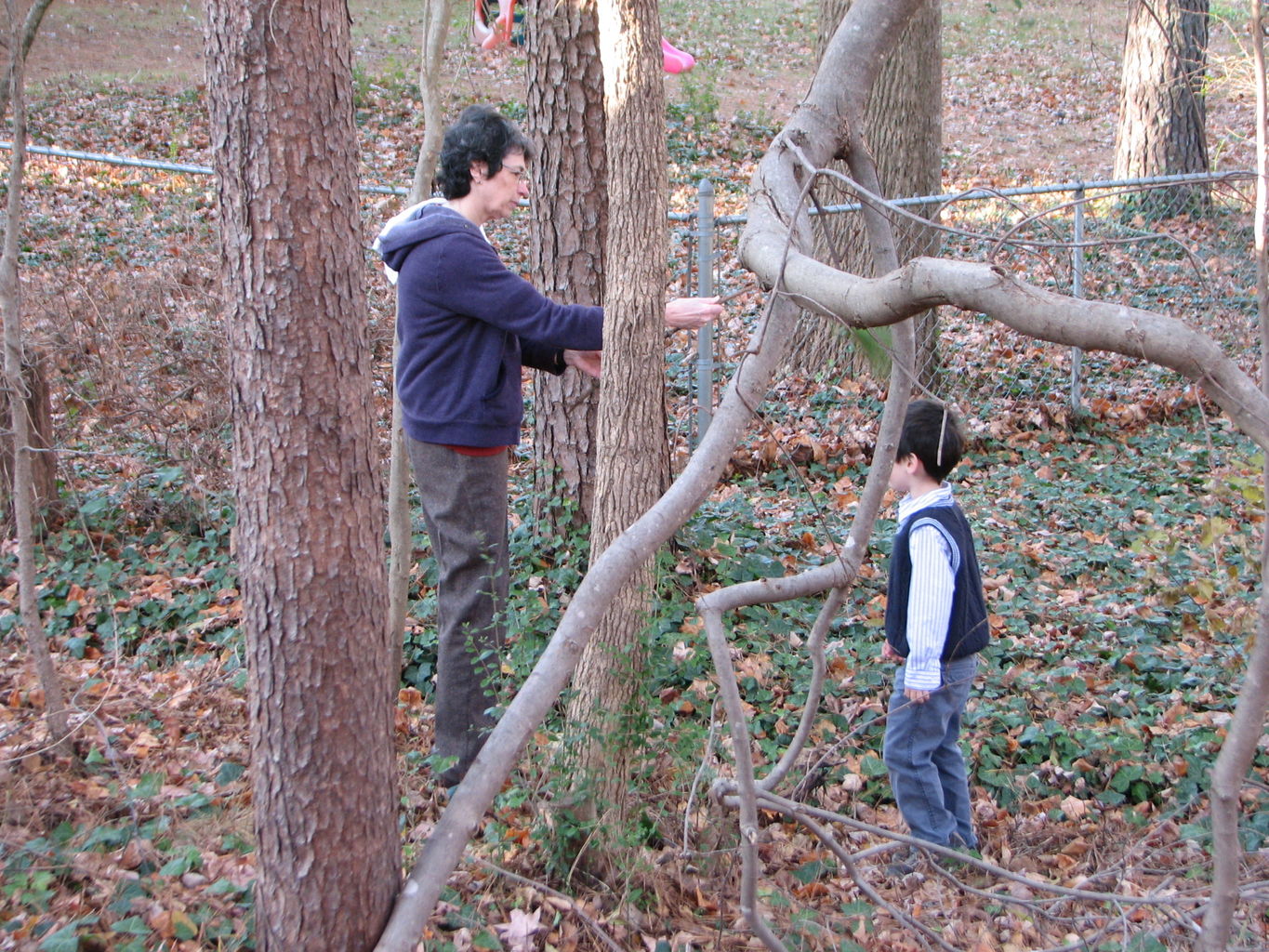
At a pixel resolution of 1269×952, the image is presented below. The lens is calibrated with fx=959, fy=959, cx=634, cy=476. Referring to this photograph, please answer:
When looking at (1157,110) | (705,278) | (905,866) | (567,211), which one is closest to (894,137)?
(705,278)

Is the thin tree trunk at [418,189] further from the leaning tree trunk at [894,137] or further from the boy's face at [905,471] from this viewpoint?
the leaning tree trunk at [894,137]

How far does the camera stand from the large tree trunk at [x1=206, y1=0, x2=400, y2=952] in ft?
6.56

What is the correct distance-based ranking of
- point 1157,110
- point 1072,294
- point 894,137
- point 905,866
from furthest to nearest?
point 1157,110
point 894,137
point 1072,294
point 905,866

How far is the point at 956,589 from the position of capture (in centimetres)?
314

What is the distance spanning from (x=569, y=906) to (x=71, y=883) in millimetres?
1368

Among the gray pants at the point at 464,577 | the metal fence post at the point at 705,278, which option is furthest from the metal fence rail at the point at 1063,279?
the gray pants at the point at 464,577

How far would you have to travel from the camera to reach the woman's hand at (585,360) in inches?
137

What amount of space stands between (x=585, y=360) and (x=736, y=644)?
65.3 inches

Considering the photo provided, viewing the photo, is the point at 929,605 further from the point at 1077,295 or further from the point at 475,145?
the point at 1077,295

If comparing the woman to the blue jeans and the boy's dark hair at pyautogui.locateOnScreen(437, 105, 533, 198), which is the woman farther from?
the blue jeans

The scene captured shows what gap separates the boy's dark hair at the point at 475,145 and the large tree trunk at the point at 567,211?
1.35m

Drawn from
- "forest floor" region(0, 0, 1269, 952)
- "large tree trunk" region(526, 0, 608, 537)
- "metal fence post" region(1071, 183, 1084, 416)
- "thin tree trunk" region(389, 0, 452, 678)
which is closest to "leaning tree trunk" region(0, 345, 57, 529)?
"forest floor" region(0, 0, 1269, 952)

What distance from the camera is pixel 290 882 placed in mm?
2141

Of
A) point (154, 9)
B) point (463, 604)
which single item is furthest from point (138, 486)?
point (154, 9)
